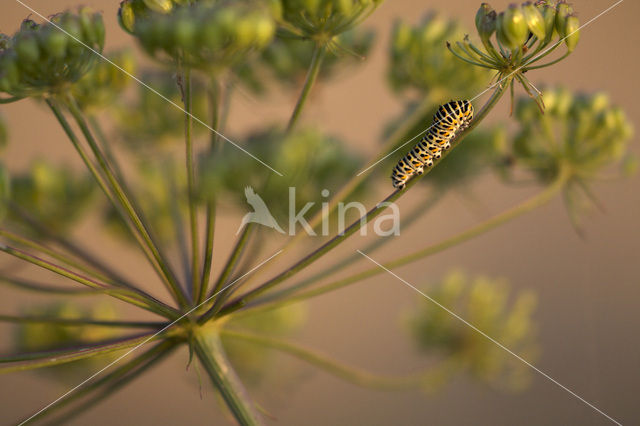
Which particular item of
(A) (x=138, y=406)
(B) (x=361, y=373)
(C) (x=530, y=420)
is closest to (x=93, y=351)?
(B) (x=361, y=373)

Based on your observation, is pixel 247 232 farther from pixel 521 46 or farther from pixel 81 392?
pixel 521 46

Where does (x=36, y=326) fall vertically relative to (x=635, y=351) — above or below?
above

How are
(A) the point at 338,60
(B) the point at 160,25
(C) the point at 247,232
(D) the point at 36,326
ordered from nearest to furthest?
(B) the point at 160,25, (C) the point at 247,232, (A) the point at 338,60, (D) the point at 36,326

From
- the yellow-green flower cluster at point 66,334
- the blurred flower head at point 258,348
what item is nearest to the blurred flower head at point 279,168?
the yellow-green flower cluster at point 66,334

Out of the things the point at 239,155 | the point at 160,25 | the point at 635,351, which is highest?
the point at 160,25

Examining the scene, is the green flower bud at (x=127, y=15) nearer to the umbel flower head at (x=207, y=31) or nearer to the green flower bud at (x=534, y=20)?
the umbel flower head at (x=207, y=31)

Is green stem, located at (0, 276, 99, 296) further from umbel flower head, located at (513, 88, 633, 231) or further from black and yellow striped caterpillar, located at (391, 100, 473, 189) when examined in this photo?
umbel flower head, located at (513, 88, 633, 231)

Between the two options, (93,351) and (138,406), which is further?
(138,406)
